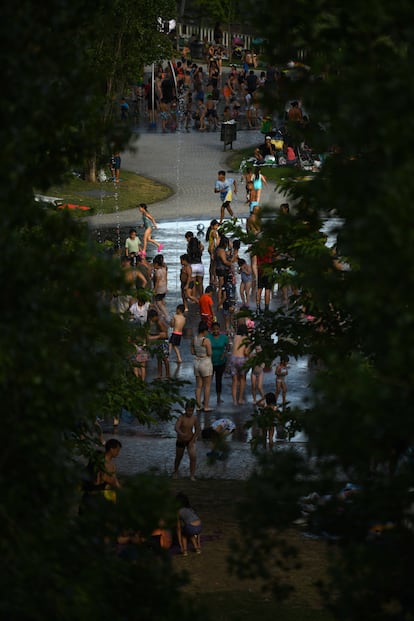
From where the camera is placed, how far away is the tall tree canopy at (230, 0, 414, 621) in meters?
6.74

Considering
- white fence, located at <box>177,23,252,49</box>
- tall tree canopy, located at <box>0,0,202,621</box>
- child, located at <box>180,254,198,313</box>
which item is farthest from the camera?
white fence, located at <box>177,23,252,49</box>

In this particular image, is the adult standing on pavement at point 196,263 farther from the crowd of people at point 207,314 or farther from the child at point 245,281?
the child at point 245,281

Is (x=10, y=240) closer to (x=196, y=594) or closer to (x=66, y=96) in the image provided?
(x=66, y=96)

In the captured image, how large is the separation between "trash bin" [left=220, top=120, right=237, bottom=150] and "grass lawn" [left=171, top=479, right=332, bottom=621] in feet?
96.6

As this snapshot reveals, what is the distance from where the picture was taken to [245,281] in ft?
91.2

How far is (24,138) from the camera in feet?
24.7

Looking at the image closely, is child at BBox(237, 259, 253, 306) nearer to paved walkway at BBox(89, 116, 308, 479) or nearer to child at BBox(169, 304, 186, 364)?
paved walkway at BBox(89, 116, 308, 479)

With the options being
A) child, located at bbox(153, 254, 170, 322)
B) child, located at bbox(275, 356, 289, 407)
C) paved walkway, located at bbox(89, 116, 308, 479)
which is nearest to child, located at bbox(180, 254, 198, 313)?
paved walkway, located at bbox(89, 116, 308, 479)

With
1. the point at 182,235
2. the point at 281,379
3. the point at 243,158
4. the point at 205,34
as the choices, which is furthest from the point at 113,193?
the point at 205,34

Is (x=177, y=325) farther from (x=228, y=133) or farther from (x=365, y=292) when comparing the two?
(x=228, y=133)

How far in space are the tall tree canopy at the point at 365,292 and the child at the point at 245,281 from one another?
18.1 m

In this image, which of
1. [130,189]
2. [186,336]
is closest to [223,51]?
[130,189]

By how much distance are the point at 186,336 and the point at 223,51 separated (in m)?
42.7

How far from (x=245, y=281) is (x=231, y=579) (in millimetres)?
12645
